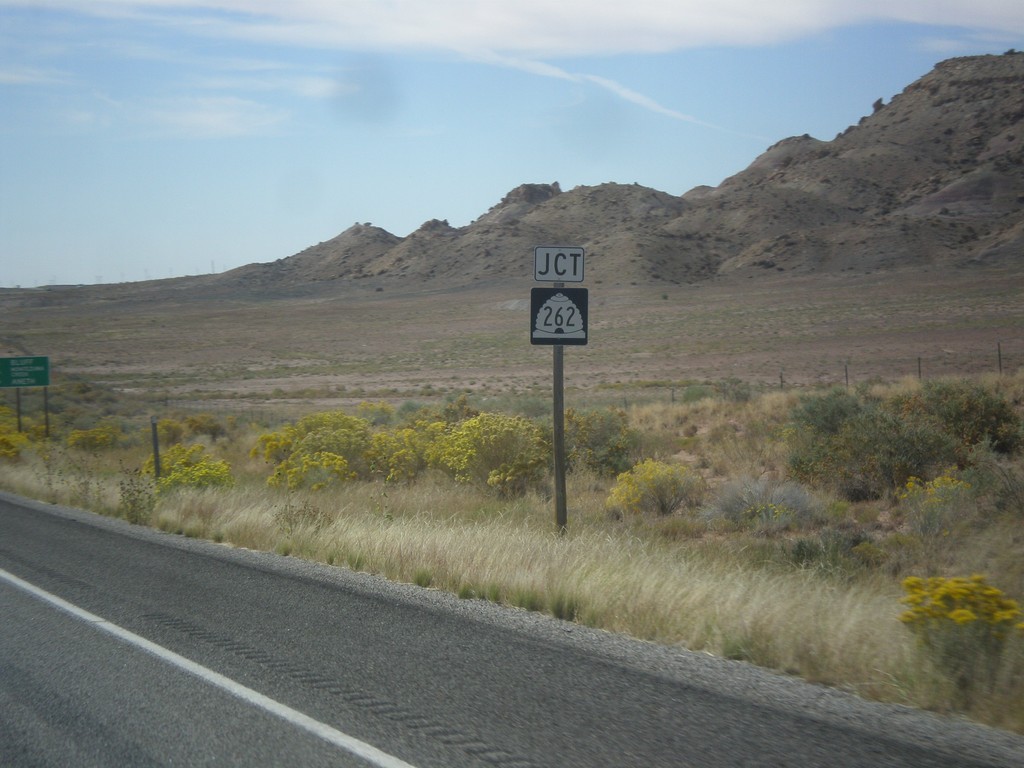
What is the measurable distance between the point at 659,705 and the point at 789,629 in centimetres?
161

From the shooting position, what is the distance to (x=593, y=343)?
71.2 metres

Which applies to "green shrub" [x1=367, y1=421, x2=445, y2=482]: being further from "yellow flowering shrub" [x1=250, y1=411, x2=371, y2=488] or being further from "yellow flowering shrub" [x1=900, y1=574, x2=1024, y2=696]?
"yellow flowering shrub" [x1=900, y1=574, x2=1024, y2=696]

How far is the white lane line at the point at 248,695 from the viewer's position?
16.1ft

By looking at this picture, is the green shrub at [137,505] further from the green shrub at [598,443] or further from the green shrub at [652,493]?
the green shrub at [598,443]

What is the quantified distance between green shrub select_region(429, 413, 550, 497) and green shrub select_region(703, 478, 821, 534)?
3.50 m

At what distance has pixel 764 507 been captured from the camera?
46.9 feet

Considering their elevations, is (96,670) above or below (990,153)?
below

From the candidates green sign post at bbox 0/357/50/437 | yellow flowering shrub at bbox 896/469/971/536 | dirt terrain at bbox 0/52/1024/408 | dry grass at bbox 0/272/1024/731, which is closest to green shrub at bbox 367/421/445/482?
dry grass at bbox 0/272/1024/731

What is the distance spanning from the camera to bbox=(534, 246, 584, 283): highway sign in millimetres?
10406

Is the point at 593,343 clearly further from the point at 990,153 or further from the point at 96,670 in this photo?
the point at 990,153

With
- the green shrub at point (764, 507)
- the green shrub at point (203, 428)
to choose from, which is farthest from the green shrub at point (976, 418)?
the green shrub at point (203, 428)

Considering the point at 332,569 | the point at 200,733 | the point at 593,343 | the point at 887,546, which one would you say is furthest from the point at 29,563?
the point at 593,343

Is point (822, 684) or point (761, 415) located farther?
point (761, 415)

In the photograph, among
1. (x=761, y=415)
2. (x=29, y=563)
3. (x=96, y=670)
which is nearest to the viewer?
(x=96, y=670)
